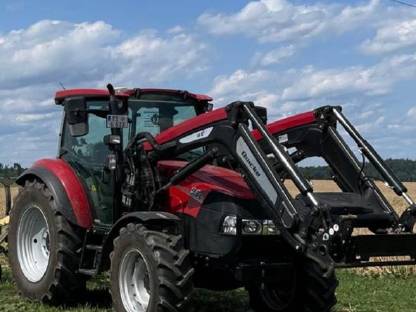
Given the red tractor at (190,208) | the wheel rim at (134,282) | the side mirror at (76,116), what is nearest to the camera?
the red tractor at (190,208)

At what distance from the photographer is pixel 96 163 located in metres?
7.98

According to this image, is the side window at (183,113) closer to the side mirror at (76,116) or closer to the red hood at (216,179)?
the red hood at (216,179)

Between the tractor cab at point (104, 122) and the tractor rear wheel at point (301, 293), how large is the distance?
6.18 ft

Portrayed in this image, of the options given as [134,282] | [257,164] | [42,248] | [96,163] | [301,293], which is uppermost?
[96,163]

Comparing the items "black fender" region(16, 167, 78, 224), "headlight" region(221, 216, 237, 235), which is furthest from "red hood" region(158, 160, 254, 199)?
"black fender" region(16, 167, 78, 224)

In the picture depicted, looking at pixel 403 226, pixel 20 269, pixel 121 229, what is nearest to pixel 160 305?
pixel 121 229

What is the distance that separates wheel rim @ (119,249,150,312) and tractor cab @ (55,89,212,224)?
1.12m

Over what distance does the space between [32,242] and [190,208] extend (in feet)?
8.81

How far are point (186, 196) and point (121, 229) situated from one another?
2.28 ft

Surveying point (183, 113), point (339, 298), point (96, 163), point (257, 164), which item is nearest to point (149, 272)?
point (257, 164)

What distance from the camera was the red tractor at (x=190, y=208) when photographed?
611 centimetres

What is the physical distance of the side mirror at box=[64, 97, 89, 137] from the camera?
25.0 feet

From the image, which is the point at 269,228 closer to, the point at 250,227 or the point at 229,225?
the point at 250,227

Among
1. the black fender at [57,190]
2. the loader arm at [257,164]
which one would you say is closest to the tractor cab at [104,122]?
the black fender at [57,190]
